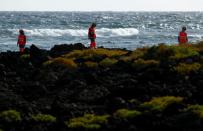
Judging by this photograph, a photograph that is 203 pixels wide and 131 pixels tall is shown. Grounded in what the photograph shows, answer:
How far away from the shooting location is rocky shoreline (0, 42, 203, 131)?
13.1 metres

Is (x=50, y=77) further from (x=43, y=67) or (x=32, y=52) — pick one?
(x=32, y=52)

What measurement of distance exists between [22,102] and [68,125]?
2.02 metres

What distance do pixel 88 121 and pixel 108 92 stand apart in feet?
8.27

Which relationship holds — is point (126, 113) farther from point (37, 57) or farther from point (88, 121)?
point (37, 57)

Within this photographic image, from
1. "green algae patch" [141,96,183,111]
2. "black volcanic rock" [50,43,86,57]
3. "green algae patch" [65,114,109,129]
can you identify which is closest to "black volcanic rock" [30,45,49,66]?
"black volcanic rock" [50,43,86,57]

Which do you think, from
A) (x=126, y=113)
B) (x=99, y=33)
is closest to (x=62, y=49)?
(x=126, y=113)

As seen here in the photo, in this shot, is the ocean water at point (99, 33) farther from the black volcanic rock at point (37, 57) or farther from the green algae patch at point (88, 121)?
the green algae patch at point (88, 121)

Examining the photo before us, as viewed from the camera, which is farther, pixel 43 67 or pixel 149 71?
pixel 43 67

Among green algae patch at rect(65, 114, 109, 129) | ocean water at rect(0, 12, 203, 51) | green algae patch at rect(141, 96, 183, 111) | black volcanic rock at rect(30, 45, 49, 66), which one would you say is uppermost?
green algae patch at rect(141, 96, 183, 111)

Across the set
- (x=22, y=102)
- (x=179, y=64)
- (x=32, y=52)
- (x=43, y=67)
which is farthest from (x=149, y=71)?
(x=32, y=52)

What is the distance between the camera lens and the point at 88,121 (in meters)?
13.2

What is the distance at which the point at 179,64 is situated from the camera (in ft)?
59.1

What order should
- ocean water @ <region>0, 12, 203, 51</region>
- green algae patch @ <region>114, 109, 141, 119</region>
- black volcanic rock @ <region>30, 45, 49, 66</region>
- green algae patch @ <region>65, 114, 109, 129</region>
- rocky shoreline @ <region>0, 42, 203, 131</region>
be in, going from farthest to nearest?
ocean water @ <region>0, 12, 203, 51</region>, black volcanic rock @ <region>30, 45, 49, 66</region>, green algae patch @ <region>114, 109, 141, 119</region>, rocky shoreline @ <region>0, 42, 203, 131</region>, green algae patch @ <region>65, 114, 109, 129</region>

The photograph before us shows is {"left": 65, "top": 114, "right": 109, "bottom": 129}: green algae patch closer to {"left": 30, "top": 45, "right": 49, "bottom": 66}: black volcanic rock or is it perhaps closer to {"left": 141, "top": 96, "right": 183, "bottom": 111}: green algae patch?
{"left": 141, "top": 96, "right": 183, "bottom": 111}: green algae patch
